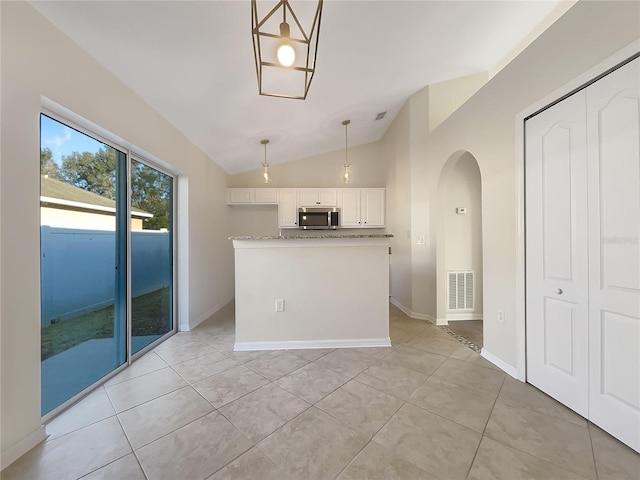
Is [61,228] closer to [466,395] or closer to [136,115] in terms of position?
[136,115]

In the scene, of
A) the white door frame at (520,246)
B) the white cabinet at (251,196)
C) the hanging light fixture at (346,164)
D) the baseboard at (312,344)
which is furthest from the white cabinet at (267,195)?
the white door frame at (520,246)

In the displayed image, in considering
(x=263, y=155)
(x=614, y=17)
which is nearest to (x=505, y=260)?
(x=614, y=17)

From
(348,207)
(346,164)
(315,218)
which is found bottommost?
(315,218)

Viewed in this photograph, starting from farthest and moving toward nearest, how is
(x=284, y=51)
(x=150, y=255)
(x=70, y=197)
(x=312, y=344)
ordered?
(x=150, y=255), (x=312, y=344), (x=70, y=197), (x=284, y=51)

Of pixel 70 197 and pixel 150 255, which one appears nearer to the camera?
pixel 70 197

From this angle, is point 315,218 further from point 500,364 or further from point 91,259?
point 500,364

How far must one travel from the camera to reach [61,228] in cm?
163

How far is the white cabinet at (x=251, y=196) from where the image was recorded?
4.70 meters

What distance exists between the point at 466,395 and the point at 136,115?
3578mm

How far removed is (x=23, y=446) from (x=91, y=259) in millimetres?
1150

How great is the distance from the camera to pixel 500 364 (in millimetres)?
2107

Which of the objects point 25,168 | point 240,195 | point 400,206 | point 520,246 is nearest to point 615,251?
point 520,246

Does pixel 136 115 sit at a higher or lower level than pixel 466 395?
higher

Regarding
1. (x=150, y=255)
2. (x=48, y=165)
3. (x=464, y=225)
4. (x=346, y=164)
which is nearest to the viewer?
(x=48, y=165)
